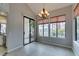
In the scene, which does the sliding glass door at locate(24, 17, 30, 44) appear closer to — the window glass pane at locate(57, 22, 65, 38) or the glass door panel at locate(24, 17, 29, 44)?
the glass door panel at locate(24, 17, 29, 44)

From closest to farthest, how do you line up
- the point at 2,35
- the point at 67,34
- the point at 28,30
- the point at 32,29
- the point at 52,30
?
the point at 2,35, the point at 67,34, the point at 52,30, the point at 32,29, the point at 28,30

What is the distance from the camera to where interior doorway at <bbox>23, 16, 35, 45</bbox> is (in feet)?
10.4

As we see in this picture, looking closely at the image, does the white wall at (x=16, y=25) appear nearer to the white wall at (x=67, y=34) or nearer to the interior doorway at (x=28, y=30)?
the interior doorway at (x=28, y=30)

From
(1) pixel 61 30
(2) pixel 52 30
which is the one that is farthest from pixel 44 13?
(1) pixel 61 30

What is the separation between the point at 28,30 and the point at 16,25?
49 centimetres

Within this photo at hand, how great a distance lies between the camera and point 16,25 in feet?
11.0

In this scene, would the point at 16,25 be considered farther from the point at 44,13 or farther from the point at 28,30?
Result: the point at 44,13

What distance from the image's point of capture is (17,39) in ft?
10.6

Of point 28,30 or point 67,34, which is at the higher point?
point 28,30

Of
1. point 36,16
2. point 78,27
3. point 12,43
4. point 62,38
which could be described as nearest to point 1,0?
point 36,16

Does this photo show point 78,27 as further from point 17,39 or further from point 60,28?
point 17,39

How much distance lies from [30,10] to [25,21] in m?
0.50

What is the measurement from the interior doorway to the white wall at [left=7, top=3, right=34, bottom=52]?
0.13m

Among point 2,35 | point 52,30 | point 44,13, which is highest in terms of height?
point 44,13
